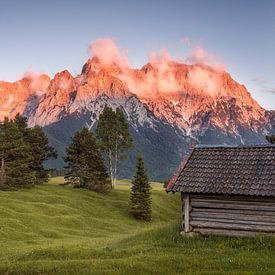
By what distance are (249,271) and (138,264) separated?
5.15 metres

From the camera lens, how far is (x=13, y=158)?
7212cm

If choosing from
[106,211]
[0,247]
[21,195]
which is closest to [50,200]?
[21,195]

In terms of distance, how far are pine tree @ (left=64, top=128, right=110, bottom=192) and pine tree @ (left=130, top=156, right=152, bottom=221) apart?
40.6 ft

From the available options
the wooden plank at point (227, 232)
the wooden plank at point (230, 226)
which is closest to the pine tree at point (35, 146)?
the wooden plank at point (230, 226)

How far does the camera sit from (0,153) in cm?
6956

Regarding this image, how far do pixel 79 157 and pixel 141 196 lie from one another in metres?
17.0

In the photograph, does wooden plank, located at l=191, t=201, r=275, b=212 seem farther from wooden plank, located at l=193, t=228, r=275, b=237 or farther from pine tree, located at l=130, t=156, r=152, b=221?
pine tree, located at l=130, t=156, r=152, b=221

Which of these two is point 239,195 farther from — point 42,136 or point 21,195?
point 42,136

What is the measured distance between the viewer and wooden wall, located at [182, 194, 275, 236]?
2630 centimetres

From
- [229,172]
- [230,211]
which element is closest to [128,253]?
[230,211]

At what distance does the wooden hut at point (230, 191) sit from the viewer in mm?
26328

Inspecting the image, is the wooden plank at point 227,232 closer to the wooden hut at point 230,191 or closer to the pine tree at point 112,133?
the wooden hut at point 230,191

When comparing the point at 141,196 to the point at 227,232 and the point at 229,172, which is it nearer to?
the point at 229,172

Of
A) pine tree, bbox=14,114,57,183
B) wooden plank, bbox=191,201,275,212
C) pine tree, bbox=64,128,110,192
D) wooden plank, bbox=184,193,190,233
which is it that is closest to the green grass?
wooden plank, bbox=184,193,190,233
